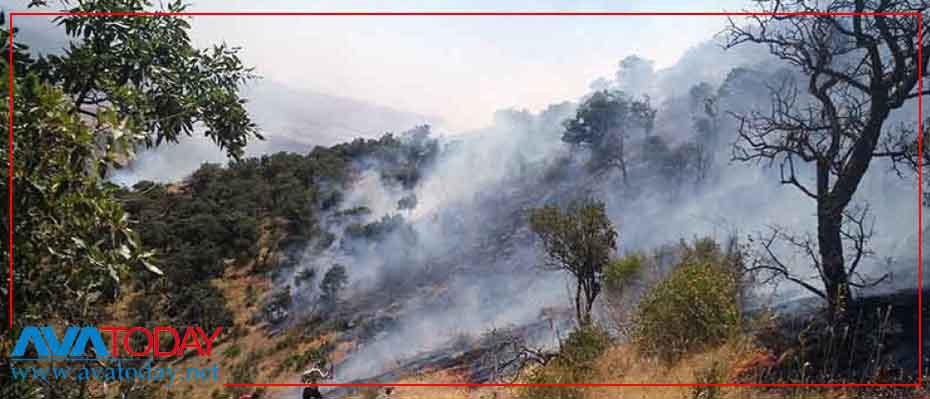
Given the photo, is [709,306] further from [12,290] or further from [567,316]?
[567,316]

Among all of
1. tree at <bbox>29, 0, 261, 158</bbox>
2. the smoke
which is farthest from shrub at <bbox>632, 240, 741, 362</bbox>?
the smoke

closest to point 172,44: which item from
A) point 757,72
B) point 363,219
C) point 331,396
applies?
point 331,396

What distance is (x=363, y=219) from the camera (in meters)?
49.8

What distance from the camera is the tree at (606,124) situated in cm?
4859

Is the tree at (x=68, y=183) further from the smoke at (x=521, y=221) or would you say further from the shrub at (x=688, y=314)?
the smoke at (x=521, y=221)

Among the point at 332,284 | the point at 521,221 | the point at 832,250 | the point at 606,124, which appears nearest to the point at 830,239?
the point at 832,250

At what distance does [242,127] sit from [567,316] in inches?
885

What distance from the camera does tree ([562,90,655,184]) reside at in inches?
1913

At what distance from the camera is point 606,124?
49531 mm

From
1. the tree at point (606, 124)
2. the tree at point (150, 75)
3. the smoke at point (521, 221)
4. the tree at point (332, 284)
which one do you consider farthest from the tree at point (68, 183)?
the tree at point (606, 124)

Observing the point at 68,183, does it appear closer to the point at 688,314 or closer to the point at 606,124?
the point at 688,314

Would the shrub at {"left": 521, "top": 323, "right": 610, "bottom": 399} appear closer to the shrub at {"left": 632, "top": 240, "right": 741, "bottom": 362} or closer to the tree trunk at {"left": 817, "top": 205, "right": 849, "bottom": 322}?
the shrub at {"left": 632, "top": 240, "right": 741, "bottom": 362}

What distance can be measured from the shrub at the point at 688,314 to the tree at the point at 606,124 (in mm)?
40974

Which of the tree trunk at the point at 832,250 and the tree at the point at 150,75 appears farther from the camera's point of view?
the tree trunk at the point at 832,250
